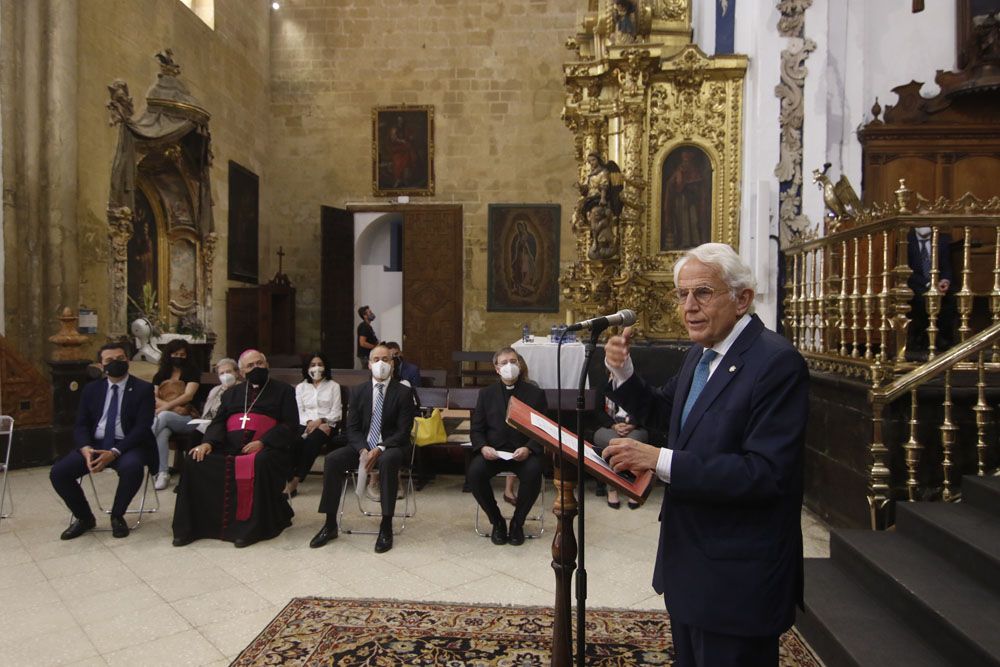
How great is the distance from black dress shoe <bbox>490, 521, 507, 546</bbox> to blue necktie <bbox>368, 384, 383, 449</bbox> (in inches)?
44.8

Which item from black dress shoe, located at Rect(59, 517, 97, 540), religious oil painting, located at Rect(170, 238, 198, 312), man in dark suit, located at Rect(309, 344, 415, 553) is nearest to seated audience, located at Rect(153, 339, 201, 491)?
black dress shoe, located at Rect(59, 517, 97, 540)

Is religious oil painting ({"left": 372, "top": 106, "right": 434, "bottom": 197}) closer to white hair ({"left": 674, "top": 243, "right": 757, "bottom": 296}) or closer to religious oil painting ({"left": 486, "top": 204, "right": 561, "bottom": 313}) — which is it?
religious oil painting ({"left": 486, "top": 204, "right": 561, "bottom": 313})

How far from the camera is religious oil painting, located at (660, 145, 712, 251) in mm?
8242

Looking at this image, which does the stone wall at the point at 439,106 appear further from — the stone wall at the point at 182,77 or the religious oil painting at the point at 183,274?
the religious oil painting at the point at 183,274

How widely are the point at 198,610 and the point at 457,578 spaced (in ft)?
4.79

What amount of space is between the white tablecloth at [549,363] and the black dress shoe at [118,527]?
3982 mm

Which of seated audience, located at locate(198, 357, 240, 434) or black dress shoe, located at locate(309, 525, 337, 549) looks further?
seated audience, located at locate(198, 357, 240, 434)

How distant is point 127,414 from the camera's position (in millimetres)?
5289

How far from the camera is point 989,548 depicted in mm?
3023

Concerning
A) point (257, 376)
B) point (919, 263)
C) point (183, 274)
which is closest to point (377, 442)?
point (257, 376)

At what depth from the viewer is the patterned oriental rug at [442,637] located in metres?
3.14

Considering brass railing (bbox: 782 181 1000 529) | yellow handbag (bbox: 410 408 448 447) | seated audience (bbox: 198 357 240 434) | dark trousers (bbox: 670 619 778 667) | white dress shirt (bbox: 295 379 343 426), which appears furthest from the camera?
white dress shirt (bbox: 295 379 343 426)

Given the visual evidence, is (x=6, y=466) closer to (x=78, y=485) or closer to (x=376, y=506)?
(x=78, y=485)

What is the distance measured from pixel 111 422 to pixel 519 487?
10.5 ft
